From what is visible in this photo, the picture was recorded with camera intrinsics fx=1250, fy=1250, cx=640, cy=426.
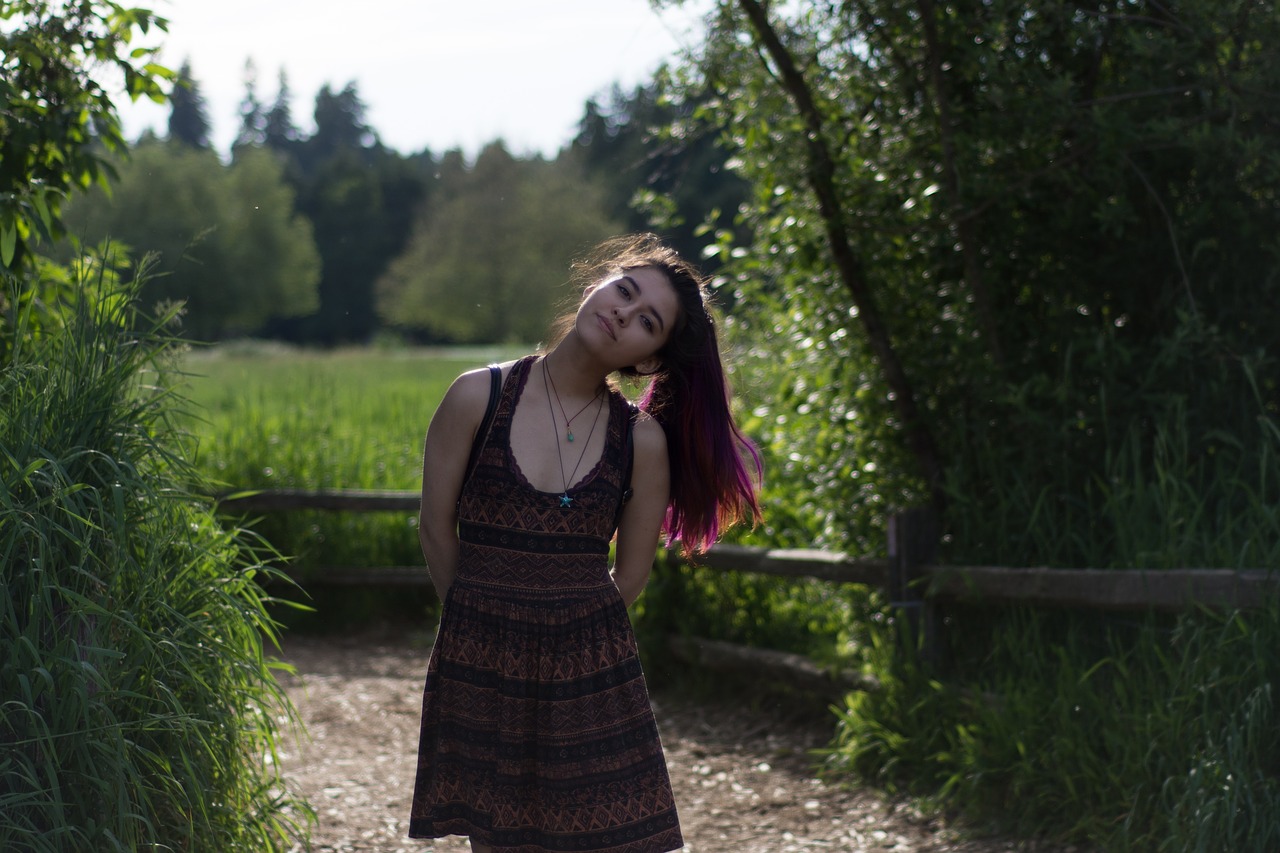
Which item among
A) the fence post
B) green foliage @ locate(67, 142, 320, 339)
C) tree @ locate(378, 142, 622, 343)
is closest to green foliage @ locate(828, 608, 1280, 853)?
the fence post

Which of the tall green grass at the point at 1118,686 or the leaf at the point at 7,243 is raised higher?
the leaf at the point at 7,243

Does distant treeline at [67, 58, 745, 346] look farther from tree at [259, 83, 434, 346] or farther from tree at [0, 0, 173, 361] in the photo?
tree at [0, 0, 173, 361]

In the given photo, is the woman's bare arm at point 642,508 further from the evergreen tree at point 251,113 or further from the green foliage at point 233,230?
the evergreen tree at point 251,113

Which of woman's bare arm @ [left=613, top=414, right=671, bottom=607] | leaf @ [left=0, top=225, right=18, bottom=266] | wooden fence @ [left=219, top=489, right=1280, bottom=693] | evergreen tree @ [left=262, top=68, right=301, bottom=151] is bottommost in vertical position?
wooden fence @ [left=219, top=489, right=1280, bottom=693]

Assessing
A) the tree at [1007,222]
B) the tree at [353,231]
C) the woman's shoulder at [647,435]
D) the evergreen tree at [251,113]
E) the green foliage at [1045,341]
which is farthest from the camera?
the evergreen tree at [251,113]

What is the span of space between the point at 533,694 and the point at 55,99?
7.69ft

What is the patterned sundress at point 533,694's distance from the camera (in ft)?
8.78

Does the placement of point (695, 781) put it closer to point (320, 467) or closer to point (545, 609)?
point (545, 609)

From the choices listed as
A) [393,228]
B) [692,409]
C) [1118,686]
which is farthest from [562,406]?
[393,228]

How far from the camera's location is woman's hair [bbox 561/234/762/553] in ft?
9.60

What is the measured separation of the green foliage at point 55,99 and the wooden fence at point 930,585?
100 cm

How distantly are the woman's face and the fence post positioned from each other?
6.91ft

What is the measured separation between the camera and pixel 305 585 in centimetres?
786

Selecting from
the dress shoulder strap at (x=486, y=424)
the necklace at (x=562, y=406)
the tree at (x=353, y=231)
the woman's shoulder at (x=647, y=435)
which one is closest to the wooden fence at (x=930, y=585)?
the dress shoulder strap at (x=486, y=424)
